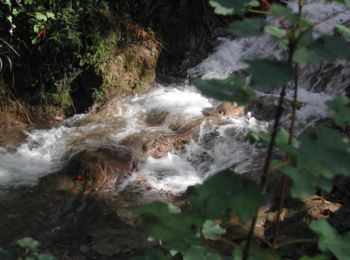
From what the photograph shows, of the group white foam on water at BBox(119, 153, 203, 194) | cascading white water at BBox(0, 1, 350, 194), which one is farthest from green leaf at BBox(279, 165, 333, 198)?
white foam on water at BBox(119, 153, 203, 194)

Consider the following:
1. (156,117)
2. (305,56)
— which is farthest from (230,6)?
(156,117)

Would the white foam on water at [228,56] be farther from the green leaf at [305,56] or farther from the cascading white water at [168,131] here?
the green leaf at [305,56]

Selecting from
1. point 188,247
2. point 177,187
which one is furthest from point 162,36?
point 188,247

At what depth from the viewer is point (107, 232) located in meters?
3.80

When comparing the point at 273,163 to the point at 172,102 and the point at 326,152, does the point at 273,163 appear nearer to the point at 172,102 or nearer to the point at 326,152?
the point at 326,152

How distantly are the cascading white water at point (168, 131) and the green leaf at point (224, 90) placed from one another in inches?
131

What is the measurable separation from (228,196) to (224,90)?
246mm

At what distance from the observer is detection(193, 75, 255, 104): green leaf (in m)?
1.06

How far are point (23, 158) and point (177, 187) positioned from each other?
184 centimetres

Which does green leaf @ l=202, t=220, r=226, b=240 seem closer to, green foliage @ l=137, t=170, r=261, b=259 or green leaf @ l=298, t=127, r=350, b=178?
green foliage @ l=137, t=170, r=261, b=259

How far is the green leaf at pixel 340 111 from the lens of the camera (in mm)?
1184

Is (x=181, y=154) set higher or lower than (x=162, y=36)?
lower

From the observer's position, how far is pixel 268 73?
96 centimetres

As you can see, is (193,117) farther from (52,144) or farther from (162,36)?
(162,36)
